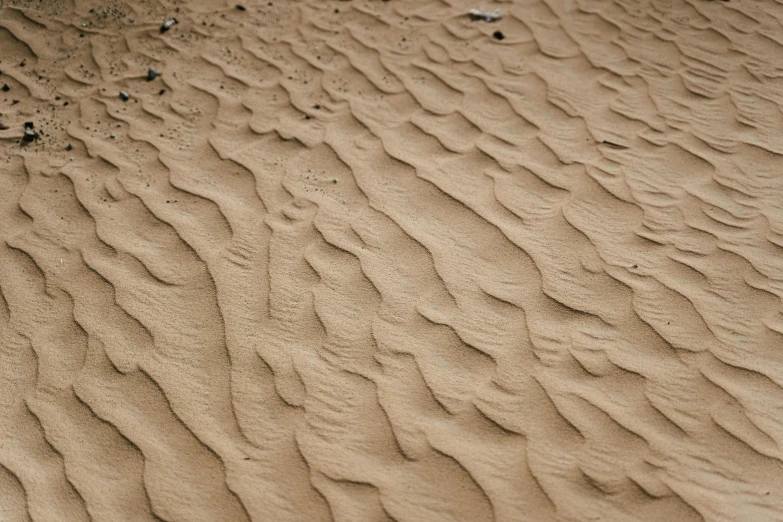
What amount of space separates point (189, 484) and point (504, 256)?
1.54 meters

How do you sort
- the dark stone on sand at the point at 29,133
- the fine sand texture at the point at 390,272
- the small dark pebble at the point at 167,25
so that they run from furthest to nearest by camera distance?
the small dark pebble at the point at 167,25 → the dark stone on sand at the point at 29,133 → the fine sand texture at the point at 390,272

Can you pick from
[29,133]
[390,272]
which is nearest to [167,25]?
[29,133]

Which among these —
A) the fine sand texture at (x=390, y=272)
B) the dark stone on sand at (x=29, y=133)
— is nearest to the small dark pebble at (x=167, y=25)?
the fine sand texture at (x=390, y=272)

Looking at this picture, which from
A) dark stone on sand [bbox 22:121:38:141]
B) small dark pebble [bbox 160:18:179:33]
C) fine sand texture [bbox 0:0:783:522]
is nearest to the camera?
fine sand texture [bbox 0:0:783:522]

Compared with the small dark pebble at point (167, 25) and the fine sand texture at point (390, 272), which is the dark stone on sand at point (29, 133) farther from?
the small dark pebble at point (167, 25)

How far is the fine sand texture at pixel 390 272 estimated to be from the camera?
214 cm

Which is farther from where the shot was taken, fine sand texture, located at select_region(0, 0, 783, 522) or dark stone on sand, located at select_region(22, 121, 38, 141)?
dark stone on sand, located at select_region(22, 121, 38, 141)

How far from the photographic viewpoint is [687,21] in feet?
15.2

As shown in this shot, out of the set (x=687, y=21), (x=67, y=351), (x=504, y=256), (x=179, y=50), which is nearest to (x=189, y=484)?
(x=67, y=351)

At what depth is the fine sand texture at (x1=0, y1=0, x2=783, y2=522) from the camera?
2.14 m

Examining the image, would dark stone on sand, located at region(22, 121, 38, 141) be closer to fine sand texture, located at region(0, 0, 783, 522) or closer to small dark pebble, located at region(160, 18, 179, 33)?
fine sand texture, located at region(0, 0, 783, 522)

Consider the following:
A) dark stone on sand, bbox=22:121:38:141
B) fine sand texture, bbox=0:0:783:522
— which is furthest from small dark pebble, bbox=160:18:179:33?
dark stone on sand, bbox=22:121:38:141

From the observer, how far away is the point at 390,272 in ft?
9.20

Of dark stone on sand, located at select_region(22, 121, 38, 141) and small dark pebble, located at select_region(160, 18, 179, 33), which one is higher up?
small dark pebble, located at select_region(160, 18, 179, 33)
